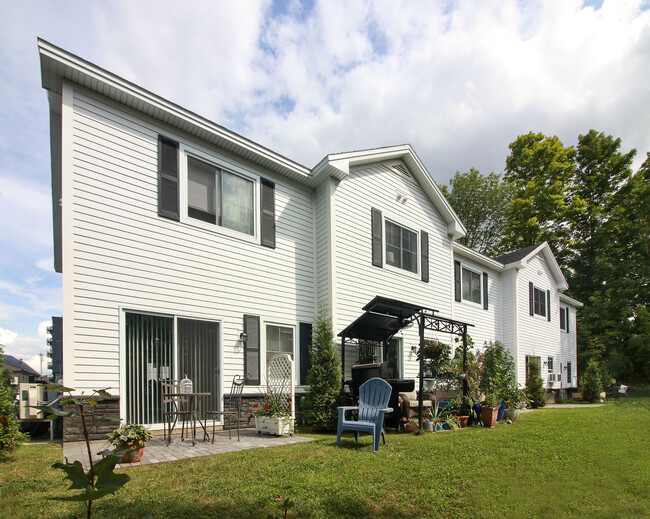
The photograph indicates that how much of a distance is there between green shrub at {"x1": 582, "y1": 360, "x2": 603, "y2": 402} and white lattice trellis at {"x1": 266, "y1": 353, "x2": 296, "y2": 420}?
16.7m

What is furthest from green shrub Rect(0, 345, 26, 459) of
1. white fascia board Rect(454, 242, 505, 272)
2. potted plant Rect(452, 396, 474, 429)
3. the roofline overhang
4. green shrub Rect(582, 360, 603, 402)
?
green shrub Rect(582, 360, 603, 402)

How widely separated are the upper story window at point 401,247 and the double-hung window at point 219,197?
437 cm

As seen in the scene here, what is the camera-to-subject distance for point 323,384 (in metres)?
8.61

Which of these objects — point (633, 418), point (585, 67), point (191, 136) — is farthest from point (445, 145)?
point (191, 136)

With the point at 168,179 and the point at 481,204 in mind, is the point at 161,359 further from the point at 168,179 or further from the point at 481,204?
the point at 481,204

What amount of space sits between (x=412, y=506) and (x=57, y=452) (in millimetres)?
4947

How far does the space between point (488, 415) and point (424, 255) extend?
5.27 m

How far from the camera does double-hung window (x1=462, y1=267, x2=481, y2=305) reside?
1622 cm

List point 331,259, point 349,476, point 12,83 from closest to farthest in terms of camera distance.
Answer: point 349,476, point 12,83, point 331,259

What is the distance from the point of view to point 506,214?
28.0 meters

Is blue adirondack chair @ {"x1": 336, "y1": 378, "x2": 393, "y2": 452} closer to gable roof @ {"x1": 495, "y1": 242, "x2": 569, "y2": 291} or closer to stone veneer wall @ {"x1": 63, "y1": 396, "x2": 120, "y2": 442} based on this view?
stone veneer wall @ {"x1": 63, "y1": 396, "x2": 120, "y2": 442}

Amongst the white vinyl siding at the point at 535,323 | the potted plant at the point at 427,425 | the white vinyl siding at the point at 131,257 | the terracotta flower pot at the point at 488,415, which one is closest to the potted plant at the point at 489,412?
the terracotta flower pot at the point at 488,415

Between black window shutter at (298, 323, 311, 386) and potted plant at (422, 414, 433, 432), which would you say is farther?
black window shutter at (298, 323, 311, 386)

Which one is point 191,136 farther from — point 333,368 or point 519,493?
point 519,493
